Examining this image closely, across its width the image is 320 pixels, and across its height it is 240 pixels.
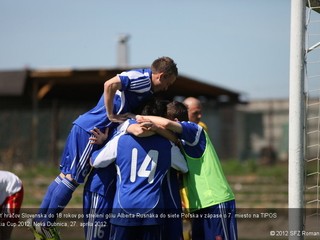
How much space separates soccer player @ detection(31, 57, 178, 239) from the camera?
6.62 metres

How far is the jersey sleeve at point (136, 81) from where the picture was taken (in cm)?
661

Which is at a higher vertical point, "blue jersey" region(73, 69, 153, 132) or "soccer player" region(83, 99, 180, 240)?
"blue jersey" region(73, 69, 153, 132)

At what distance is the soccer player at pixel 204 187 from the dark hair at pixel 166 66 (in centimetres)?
47

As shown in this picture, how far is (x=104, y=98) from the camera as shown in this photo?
6777 mm

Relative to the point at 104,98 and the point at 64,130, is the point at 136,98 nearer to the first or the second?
the point at 104,98

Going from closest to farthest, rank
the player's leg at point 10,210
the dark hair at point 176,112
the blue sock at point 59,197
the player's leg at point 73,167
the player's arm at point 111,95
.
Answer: the player's arm at point 111,95
the dark hair at point 176,112
the player's leg at point 73,167
the blue sock at point 59,197
the player's leg at point 10,210

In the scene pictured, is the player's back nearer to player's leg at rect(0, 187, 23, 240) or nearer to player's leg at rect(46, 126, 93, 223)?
player's leg at rect(46, 126, 93, 223)

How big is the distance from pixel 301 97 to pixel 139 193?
1.79 m

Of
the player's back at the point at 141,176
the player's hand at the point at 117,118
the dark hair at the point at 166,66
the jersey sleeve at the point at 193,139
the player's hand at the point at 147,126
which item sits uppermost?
the dark hair at the point at 166,66

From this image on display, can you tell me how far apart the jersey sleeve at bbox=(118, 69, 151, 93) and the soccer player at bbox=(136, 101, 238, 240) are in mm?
344

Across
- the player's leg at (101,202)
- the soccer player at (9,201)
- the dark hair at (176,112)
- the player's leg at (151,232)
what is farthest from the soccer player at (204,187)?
the soccer player at (9,201)

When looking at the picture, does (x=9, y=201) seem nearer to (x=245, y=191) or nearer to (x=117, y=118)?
(x=117, y=118)

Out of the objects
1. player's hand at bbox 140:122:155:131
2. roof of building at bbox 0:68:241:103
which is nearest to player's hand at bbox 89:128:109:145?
player's hand at bbox 140:122:155:131

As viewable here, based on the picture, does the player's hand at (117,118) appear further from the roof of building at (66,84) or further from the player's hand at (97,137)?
the roof of building at (66,84)
